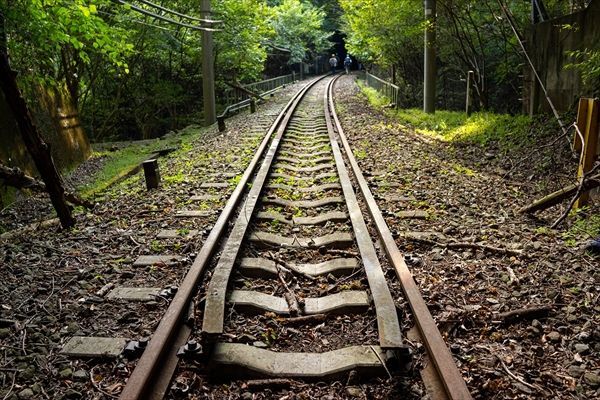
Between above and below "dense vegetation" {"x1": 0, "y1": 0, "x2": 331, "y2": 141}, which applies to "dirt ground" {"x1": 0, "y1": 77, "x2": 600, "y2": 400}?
below

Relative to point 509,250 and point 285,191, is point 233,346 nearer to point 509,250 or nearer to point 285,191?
point 509,250

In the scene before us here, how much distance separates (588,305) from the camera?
3.28 m

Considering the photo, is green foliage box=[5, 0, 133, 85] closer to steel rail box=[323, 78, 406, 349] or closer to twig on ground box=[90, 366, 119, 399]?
steel rail box=[323, 78, 406, 349]

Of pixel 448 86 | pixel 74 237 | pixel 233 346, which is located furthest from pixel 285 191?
pixel 448 86

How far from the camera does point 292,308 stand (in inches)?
132

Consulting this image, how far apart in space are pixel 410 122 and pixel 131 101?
1035 cm

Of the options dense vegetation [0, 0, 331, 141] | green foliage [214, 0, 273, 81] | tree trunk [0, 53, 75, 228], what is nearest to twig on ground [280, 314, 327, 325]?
tree trunk [0, 53, 75, 228]

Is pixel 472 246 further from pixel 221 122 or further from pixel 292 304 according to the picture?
pixel 221 122

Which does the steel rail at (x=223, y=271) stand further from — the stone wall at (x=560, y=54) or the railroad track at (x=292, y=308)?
the stone wall at (x=560, y=54)

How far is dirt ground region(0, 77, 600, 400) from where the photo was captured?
268 cm

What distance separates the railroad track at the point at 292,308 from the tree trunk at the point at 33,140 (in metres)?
1.78

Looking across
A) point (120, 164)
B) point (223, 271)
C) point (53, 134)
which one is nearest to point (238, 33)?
point (120, 164)

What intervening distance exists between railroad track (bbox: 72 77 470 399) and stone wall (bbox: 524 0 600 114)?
435 cm

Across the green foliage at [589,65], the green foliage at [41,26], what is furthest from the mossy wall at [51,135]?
the green foliage at [589,65]
